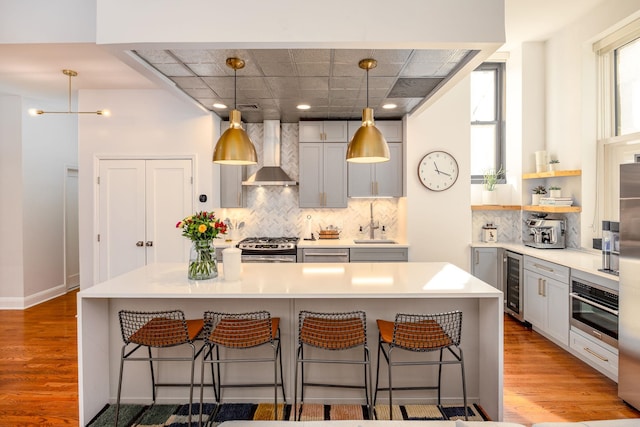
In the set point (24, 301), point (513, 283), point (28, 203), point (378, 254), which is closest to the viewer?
point (513, 283)

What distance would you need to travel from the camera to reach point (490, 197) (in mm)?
5531

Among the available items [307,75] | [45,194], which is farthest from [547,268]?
[45,194]

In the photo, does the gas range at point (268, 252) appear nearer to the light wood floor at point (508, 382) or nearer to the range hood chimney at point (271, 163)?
the range hood chimney at point (271, 163)

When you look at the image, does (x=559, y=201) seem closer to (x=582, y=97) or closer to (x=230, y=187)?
(x=582, y=97)

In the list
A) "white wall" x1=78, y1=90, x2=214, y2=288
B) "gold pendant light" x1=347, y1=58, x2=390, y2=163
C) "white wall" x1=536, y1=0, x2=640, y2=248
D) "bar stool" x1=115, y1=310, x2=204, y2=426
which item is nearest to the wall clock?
"white wall" x1=536, y1=0, x2=640, y2=248

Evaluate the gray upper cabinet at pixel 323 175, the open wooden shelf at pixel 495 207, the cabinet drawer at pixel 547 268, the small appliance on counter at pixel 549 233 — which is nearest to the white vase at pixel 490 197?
the open wooden shelf at pixel 495 207

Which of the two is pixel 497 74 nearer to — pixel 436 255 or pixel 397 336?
pixel 436 255

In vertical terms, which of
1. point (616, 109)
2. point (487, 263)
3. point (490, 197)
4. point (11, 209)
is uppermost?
point (616, 109)

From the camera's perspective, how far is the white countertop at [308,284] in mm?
2457

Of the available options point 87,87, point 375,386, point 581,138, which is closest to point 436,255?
point 581,138

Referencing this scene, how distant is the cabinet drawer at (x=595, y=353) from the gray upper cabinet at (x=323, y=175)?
292 cm

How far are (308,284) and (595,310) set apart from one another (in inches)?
97.9

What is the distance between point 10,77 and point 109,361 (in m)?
3.71

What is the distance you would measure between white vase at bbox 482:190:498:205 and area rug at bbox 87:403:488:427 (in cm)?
337
